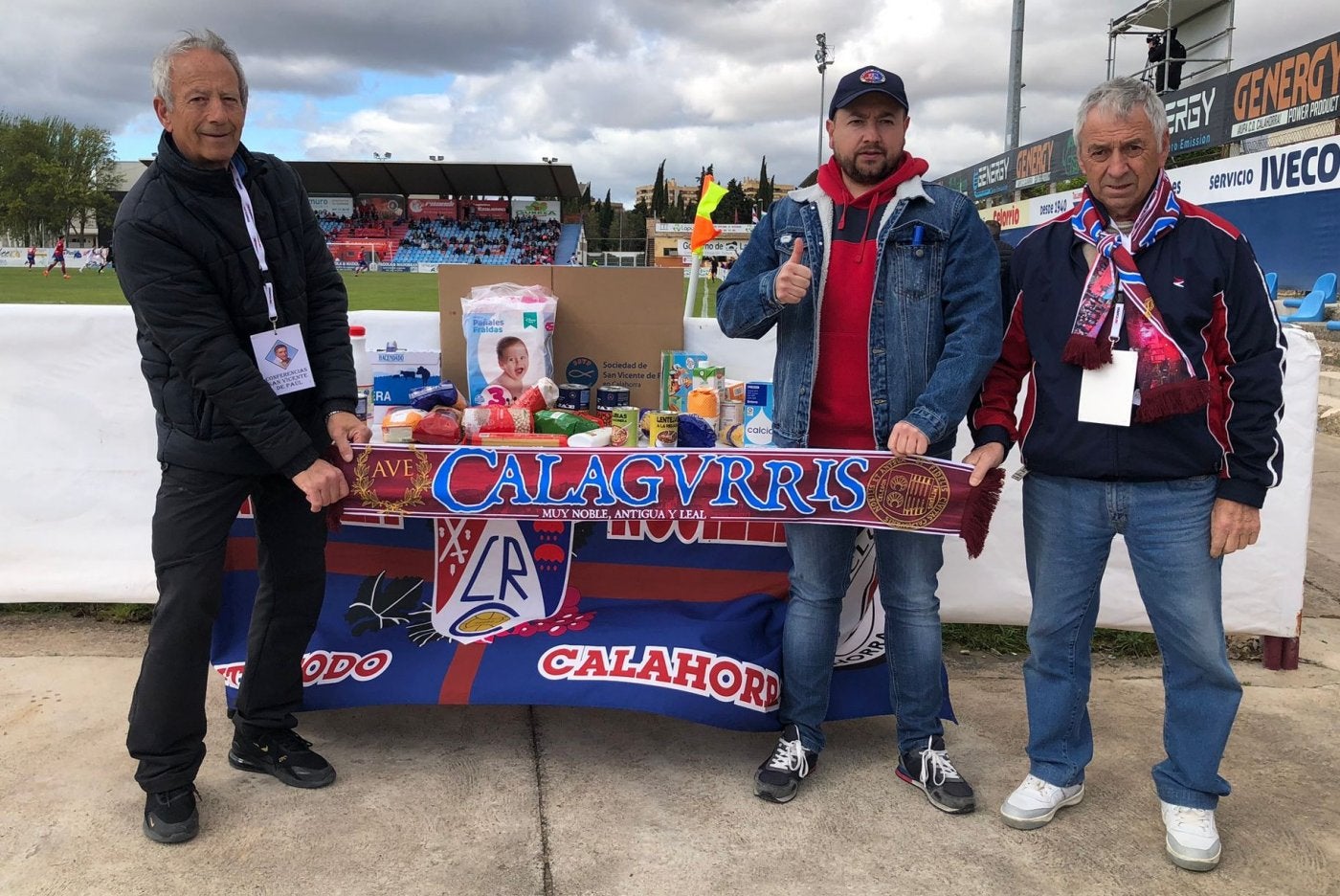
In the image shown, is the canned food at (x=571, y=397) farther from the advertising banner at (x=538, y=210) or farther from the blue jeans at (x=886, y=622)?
the advertising banner at (x=538, y=210)

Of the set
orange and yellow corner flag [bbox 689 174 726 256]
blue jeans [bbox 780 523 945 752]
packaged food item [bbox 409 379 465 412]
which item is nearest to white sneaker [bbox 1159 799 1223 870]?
blue jeans [bbox 780 523 945 752]

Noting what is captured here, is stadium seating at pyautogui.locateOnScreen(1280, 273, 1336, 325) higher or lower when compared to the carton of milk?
higher

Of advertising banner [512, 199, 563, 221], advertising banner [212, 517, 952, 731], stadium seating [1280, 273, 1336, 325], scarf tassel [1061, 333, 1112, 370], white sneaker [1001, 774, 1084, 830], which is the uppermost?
advertising banner [512, 199, 563, 221]

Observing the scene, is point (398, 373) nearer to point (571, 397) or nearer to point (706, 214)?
point (571, 397)

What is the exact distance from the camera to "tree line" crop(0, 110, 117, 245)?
59000 millimetres

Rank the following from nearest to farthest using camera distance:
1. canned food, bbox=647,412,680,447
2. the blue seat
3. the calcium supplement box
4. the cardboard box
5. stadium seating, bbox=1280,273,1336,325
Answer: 1. canned food, bbox=647,412,680,447
2. the calcium supplement box
3. the cardboard box
4. stadium seating, bbox=1280,273,1336,325
5. the blue seat

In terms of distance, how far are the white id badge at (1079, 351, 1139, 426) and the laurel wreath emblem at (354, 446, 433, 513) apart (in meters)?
1.61

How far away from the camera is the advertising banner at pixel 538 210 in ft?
180

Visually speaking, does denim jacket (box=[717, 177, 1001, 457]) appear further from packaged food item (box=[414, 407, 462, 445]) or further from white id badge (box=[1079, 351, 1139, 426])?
packaged food item (box=[414, 407, 462, 445])

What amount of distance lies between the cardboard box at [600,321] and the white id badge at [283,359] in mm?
886

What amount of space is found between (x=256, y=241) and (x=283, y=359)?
284mm

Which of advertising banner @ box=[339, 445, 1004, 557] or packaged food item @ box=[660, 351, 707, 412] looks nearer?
advertising banner @ box=[339, 445, 1004, 557]

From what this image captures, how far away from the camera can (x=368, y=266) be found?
5019cm

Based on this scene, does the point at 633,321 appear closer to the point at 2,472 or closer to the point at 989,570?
the point at 989,570
